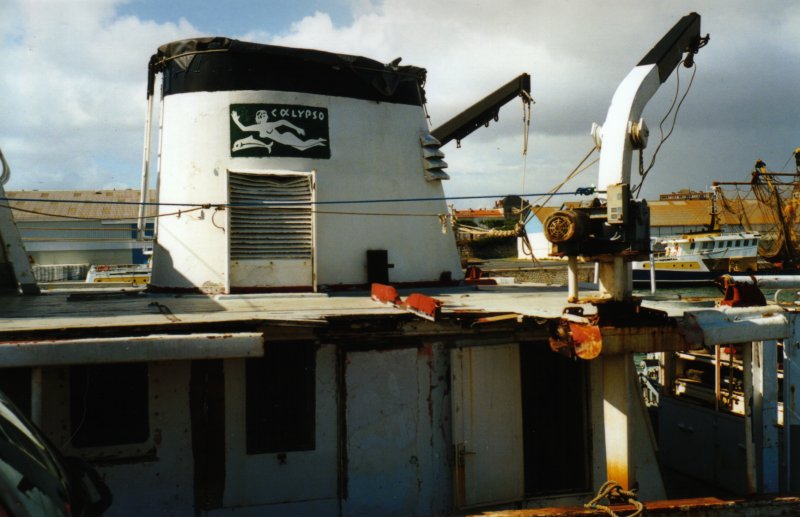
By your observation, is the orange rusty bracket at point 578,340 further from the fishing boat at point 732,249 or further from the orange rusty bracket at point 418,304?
the fishing boat at point 732,249

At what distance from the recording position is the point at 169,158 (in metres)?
10.6

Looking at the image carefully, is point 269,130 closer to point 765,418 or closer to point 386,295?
point 386,295

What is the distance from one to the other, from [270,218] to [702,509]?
7.01 metres

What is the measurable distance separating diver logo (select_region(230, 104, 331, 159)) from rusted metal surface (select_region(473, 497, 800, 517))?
6.51 m

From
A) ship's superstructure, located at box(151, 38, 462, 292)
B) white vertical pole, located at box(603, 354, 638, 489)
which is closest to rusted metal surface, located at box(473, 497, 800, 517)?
white vertical pole, located at box(603, 354, 638, 489)

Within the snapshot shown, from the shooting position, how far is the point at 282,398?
6.95m

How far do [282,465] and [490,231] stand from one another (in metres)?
6.26

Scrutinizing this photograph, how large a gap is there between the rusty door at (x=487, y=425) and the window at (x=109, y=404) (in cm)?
333

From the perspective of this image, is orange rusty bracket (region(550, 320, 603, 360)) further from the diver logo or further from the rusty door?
the diver logo

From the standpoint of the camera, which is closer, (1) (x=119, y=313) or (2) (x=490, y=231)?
(1) (x=119, y=313)

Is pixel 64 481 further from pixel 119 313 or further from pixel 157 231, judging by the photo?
pixel 157 231

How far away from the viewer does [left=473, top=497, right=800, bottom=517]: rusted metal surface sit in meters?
5.70

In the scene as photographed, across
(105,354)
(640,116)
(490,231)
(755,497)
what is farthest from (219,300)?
(755,497)

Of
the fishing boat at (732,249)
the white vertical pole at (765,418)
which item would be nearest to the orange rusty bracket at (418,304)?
the white vertical pole at (765,418)
